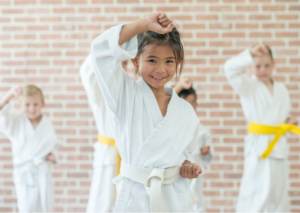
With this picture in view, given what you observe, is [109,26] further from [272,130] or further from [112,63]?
[112,63]

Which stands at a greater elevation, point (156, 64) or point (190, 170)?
point (156, 64)

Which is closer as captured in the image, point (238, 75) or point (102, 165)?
point (102, 165)

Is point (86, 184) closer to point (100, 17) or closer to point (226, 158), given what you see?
point (226, 158)

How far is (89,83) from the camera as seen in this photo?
2268mm

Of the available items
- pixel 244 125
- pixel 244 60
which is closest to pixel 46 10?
pixel 244 60

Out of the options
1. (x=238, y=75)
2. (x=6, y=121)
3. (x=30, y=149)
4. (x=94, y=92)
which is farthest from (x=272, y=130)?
(x=6, y=121)

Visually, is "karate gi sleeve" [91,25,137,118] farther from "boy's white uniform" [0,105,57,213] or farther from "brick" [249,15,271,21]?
"brick" [249,15,271,21]

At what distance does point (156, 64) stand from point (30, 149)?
1.55m

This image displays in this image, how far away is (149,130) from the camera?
137cm

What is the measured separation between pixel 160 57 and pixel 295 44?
6.91ft

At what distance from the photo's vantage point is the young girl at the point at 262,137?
246 centimetres

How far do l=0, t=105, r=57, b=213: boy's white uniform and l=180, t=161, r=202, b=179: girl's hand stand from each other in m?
1.48

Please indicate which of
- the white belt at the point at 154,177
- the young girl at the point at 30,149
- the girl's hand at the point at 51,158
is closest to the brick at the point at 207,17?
the young girl at the point at 30,149

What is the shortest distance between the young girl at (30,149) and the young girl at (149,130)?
1322 millimetres
